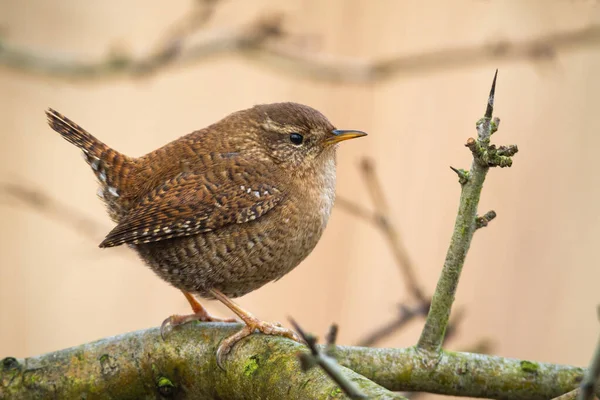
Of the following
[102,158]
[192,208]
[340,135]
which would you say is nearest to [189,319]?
[192,208]

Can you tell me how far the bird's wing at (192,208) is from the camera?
2578mm

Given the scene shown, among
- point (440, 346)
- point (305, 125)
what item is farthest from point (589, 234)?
point (440, 346)

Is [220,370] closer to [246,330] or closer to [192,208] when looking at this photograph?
[246,330]

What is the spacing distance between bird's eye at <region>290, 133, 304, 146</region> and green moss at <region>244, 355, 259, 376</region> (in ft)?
3.72

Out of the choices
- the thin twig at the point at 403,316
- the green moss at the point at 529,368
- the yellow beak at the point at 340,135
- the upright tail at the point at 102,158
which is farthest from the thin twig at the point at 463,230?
the upright tail at the point at 102,158

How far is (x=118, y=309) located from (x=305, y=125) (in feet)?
8.27

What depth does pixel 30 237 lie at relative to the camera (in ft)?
17.0

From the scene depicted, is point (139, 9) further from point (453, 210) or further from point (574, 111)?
point (574, 111)

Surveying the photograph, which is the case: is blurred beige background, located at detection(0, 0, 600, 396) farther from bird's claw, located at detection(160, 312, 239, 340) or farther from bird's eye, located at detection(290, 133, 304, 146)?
bird's claw, located at detection(160, 312, 239, 340)

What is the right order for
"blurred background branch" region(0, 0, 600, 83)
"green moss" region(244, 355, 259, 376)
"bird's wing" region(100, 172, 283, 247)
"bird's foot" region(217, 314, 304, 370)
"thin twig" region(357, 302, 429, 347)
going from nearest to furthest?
"green moss" region(244, 355, 259, 376) → "bird's foot" region(217, 314, 304, 370) → "bird's wing" region(100, 172, 283, 247) → "thin twig" region(357, 302, 429, 347) → "blurred background branch" region(0, 0, 600, 83)

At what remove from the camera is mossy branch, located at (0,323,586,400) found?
2.02 m

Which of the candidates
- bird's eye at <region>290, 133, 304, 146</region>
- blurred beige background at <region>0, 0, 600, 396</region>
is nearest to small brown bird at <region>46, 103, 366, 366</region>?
bird's eye at <region>290, 133, 304, 146</region>

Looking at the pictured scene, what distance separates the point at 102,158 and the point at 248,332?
3.57ft

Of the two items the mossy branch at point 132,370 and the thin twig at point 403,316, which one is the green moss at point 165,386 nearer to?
the mossy branch at point 132,370
